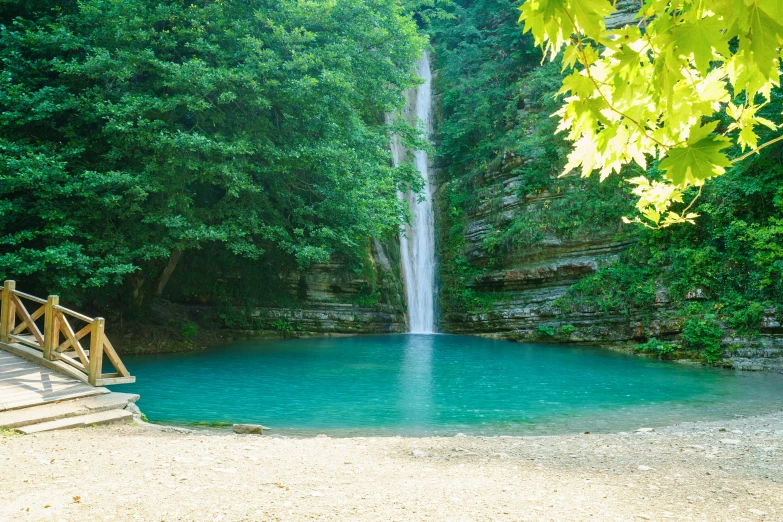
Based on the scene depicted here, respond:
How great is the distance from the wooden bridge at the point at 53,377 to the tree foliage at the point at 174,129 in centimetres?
311

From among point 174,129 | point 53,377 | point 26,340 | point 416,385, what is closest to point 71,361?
point 53,377

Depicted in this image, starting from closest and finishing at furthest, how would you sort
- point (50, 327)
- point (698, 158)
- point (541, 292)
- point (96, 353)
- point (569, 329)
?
point (698, 158) < point (96, 353) < point (50, 327) < point (569, 329) < point (541, 292)

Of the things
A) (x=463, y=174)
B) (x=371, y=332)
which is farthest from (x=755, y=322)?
(x=463, y=174)

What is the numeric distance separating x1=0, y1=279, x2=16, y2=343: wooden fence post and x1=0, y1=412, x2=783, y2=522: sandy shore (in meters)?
4.09

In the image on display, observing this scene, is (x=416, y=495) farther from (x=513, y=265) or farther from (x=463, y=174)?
(x=463, y=174)

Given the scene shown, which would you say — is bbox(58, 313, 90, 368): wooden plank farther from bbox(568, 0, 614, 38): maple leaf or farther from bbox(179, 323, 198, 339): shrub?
bbox(179, 323, 198, 339): shrub

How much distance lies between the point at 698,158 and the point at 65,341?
31.3ft

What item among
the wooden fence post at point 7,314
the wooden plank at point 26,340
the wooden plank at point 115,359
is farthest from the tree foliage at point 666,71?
the wooden fence post at point 7,314

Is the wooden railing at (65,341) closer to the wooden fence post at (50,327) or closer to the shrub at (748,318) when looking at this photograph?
the wooden fence post at (50,327)

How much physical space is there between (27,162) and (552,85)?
18.1 meters

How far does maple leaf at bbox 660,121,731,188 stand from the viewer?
1725mm

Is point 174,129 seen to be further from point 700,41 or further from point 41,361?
point 700,41

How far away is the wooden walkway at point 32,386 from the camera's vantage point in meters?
7.08

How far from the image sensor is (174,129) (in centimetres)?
1434
